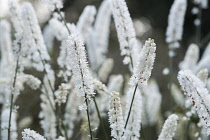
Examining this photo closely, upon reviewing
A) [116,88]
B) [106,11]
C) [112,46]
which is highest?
[112,46]

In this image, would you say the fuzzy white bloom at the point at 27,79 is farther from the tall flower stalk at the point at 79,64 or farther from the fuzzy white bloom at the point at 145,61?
the fuzzy white bloom at the point at 145,61

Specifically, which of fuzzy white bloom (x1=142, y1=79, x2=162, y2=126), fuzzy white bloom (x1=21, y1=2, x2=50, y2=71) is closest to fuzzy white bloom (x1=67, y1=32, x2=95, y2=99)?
fuzzy white bloom (x1=21, y1=2, x2=50, y2=71)

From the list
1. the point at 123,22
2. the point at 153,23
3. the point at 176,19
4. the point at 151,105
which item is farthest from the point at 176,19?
the point at 153,23

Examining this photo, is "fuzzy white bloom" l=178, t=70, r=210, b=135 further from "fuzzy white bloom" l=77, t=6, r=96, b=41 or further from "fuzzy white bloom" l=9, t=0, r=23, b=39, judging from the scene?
"fuzzy white bloom" l=77, t=6, r=96, b=41

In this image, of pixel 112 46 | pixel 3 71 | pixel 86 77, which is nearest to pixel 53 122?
pixel 3 71

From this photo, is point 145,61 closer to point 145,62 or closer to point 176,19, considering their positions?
point 145,62

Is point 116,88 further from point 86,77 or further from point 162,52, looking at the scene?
point 162,52

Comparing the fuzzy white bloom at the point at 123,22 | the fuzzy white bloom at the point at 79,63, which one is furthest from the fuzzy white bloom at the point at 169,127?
the fuzzy white bloom at the point at 123,22

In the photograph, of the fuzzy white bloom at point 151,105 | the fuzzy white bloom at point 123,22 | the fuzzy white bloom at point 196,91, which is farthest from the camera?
the fuzzy white bloom at point 151,105

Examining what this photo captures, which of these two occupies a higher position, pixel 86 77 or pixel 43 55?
pixel 43 55
